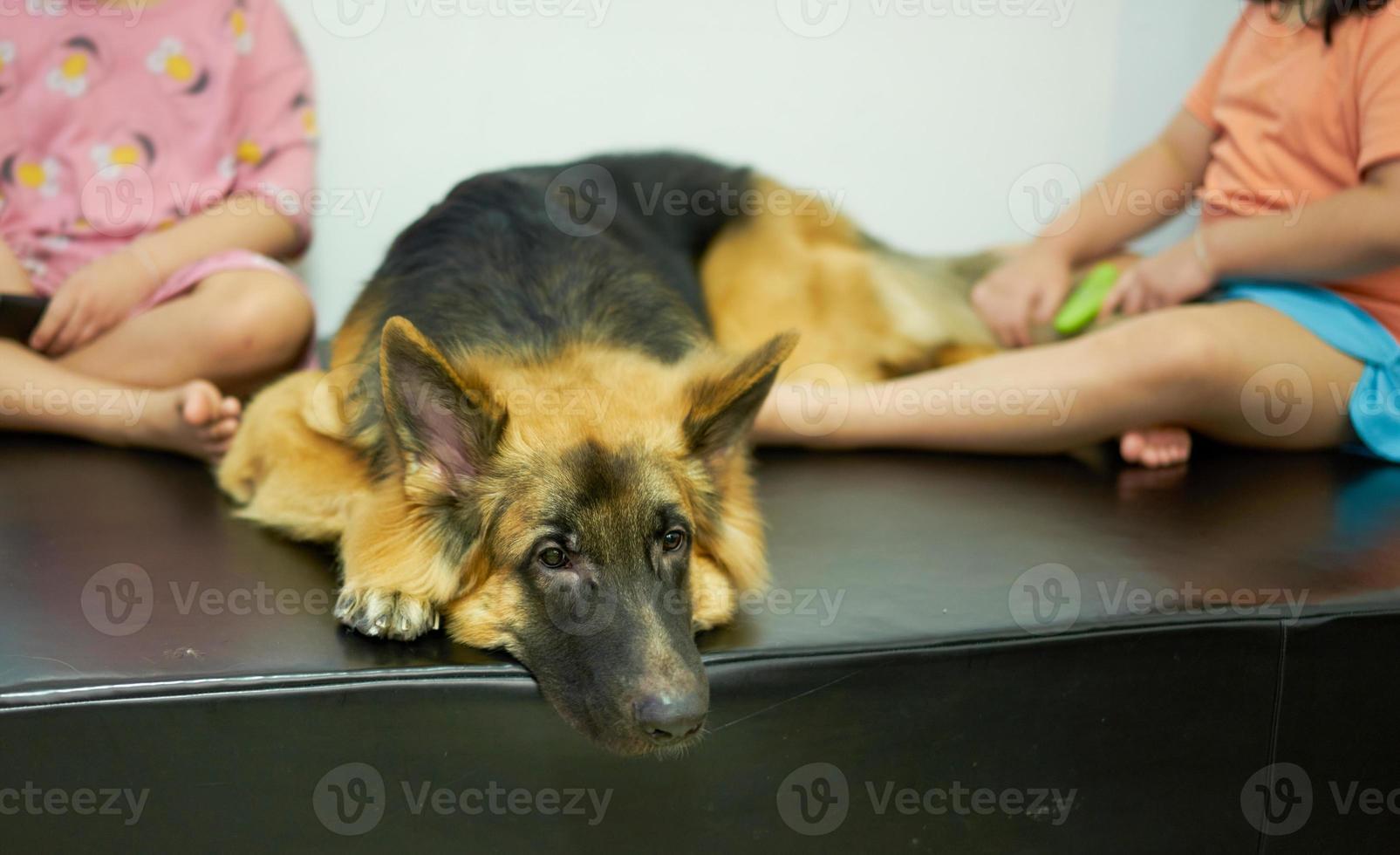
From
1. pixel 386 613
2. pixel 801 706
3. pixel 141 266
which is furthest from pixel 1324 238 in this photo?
pixel 141 266

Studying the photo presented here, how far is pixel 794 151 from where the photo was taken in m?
3.21

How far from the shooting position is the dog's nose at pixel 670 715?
4.09 feet

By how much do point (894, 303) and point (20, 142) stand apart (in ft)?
7.00

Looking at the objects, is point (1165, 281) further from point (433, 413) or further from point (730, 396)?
point (433, 413)

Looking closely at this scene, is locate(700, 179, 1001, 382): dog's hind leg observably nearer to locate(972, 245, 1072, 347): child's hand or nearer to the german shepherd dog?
locate(972, 245, 1072, 347): child's hand

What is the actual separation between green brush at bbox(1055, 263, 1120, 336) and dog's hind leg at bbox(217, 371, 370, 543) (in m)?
1.67

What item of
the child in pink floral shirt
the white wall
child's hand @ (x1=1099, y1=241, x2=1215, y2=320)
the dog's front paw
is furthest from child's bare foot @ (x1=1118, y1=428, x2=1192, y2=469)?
the child in pink floral shirt

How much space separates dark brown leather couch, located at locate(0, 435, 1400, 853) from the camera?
1.34m

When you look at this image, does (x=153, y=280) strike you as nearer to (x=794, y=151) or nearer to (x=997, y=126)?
(x=794, y=151)

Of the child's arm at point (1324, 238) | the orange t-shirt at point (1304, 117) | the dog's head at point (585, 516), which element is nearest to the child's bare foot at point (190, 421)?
the dog's head at point (585, 516)

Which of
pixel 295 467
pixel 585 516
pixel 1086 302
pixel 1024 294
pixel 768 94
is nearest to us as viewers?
pixel 585 516

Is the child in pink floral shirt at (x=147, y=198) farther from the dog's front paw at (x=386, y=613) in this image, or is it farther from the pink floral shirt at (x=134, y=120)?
the dog's front paw at (x=386, y=613)

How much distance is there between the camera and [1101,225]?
2.79m

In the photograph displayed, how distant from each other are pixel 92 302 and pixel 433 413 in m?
1.39
